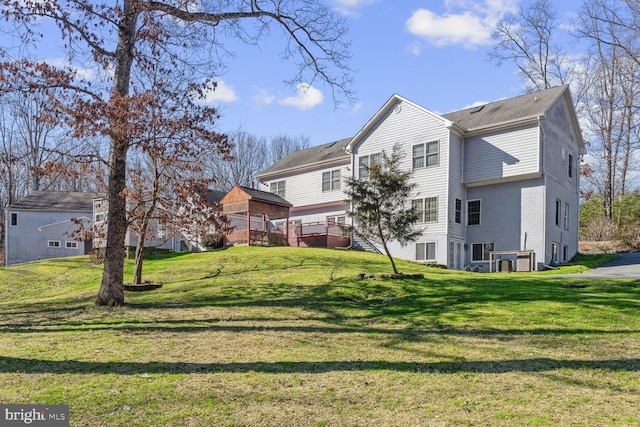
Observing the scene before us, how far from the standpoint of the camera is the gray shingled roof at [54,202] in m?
39.7

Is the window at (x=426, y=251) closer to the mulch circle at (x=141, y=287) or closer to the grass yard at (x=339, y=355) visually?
the grass yard at (x=339, y=355)

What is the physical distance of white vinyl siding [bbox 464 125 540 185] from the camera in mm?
23281

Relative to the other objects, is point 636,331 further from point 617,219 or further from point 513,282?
point 617,219

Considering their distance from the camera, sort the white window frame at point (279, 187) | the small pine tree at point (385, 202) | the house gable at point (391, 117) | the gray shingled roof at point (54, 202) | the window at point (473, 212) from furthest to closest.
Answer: the gray shingled roof at point (54, 202) → the white window frame at point (279, 187) → the house gable at point (391, 117) → the window at point (473, 212) → the small pine tree at point (385, 202)

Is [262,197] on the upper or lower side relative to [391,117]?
lower

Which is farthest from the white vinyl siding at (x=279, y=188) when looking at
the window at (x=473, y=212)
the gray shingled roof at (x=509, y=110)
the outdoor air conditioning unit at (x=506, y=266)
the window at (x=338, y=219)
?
the outdoor air conditioning unit at (x=506, y=266)

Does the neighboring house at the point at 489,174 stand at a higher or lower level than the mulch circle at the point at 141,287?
higher

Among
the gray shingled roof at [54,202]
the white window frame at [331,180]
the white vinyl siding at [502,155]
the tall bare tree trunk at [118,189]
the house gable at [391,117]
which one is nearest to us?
the tall bare tree trunk at [118,189]

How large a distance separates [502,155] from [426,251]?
6109mm

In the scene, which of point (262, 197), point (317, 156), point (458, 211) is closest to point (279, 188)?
point (317, 156)

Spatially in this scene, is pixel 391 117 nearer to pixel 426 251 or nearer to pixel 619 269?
pixel 426 251

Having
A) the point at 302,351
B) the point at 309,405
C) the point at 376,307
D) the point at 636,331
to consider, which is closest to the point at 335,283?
the point at 376,307

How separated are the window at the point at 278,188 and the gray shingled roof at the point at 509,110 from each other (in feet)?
41.3

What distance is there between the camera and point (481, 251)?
25359mm
